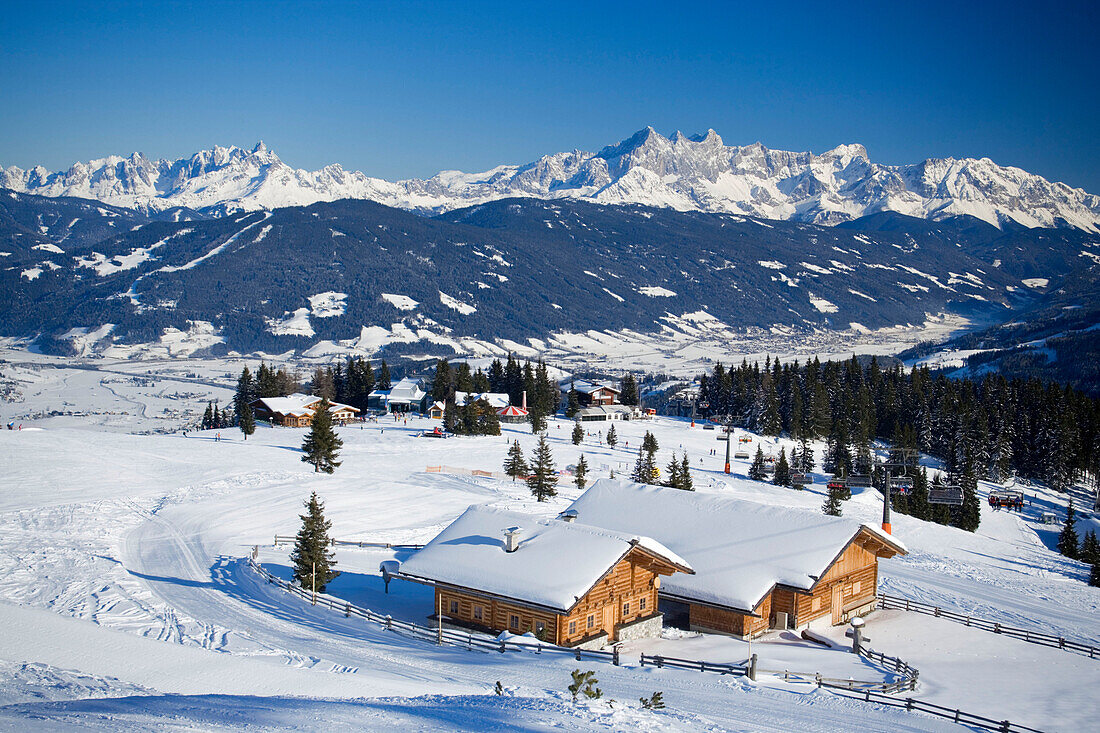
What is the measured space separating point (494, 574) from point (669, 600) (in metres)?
7.43

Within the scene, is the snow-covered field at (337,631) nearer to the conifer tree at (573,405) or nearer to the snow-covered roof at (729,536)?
the snow-covered roof at (729,536)

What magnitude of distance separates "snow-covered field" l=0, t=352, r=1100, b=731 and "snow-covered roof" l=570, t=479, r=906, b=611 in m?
1.85

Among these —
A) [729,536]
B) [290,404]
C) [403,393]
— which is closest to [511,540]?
[729,536]

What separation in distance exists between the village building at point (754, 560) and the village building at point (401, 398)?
77330 millimetres

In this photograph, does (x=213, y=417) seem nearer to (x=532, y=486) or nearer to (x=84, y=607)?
(x=532, y=486)

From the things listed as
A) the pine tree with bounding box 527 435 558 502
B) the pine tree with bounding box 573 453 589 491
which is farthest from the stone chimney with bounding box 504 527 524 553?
the pine tree with bounding box 573 453 589 491

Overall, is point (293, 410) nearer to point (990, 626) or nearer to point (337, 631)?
point (337, 631)

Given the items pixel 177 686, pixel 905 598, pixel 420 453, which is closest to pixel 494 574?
pixel 177 686

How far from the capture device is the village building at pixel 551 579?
24562mm

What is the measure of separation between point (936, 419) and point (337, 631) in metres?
94.5

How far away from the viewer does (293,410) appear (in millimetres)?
94938

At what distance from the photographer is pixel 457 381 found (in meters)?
108

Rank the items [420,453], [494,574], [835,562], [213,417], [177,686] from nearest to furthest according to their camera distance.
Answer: [177,686] → [494,574] → [835,562] → [420,453] → [213,417]

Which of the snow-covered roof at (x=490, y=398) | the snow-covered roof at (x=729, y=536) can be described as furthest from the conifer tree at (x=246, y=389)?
the snow-covered roof at (x=729, y=536)
